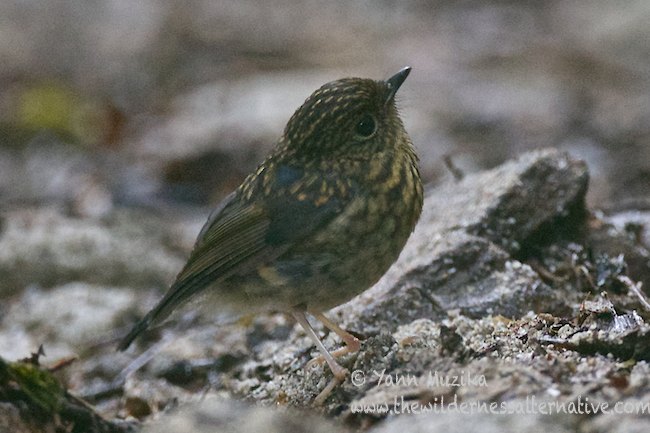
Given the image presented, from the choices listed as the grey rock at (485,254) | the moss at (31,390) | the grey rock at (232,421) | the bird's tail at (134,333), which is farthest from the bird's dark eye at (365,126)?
the grey rock at (232,421)

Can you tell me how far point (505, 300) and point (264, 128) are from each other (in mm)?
4991

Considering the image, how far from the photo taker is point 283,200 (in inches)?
182

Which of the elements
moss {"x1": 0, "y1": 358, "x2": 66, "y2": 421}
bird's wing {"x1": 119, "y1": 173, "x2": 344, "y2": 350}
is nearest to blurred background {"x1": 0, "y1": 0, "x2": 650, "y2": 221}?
bird's wing {"x1": 119, "y1": 173, "x2": 344, "y2": 350}

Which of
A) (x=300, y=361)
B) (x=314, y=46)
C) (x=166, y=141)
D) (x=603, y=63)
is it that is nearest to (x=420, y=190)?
(x=300, y=361)

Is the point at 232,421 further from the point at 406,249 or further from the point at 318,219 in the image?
the point at 406,249

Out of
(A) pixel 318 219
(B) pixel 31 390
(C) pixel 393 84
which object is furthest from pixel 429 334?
(B) pixel 31 390

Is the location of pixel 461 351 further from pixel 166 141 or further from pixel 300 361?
pixel 166 141

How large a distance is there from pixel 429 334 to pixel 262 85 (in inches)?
267

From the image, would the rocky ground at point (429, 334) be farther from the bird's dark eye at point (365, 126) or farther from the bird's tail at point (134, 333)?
the bird's dark eye at point (365, 126)

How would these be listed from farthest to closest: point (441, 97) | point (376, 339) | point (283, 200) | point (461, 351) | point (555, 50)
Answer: point (555, 50) → point (441, 97) → point (283, 200) → point (376, 339) → point (461, 351)

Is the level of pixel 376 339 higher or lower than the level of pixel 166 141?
lower

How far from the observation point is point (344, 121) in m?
4.66

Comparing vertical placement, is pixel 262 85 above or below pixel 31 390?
above

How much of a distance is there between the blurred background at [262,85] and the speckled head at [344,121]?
2.08 m
